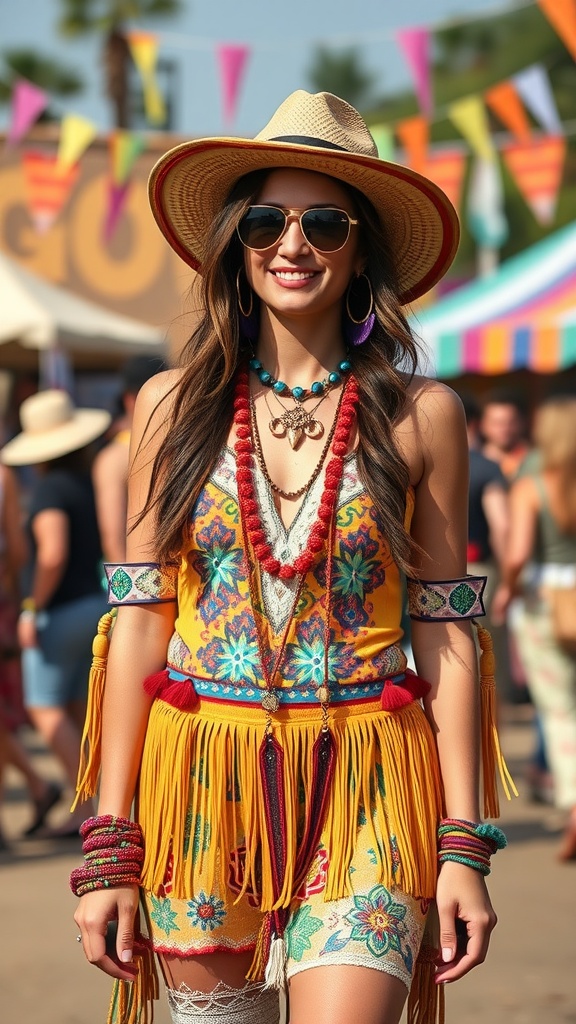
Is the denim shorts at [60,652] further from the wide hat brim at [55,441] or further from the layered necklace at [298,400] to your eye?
the layered necklace at [298,400]

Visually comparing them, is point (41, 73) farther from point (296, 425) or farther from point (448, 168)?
point (296, 425)

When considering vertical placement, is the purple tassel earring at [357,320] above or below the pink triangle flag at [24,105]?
below

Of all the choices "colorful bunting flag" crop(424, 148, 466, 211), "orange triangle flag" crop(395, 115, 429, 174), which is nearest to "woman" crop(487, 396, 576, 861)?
"orange triangle flag" crop(395, 115, 429, 174)

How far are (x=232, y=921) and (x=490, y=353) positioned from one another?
34.2 feet

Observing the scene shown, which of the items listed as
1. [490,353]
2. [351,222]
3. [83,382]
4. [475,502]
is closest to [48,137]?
[83,382]

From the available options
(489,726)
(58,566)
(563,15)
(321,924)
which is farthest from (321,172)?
(563,15)

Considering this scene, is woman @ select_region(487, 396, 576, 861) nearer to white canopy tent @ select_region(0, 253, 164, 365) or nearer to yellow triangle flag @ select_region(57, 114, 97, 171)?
white canopy tent @ select_region(0, 253, 164, 365)

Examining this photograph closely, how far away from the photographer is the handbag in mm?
7152

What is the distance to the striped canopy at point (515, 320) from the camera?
486 inches

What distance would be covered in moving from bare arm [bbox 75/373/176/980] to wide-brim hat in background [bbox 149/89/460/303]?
37 cm

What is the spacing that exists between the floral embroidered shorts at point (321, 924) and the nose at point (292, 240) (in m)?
1.04

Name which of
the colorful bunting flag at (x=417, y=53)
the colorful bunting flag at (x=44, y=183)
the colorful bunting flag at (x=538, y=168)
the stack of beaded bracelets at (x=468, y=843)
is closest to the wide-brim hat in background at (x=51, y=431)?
the stack of beaded bracelets at (x=468, y=843)

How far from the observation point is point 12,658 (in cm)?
753

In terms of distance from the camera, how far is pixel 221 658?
2.70m
